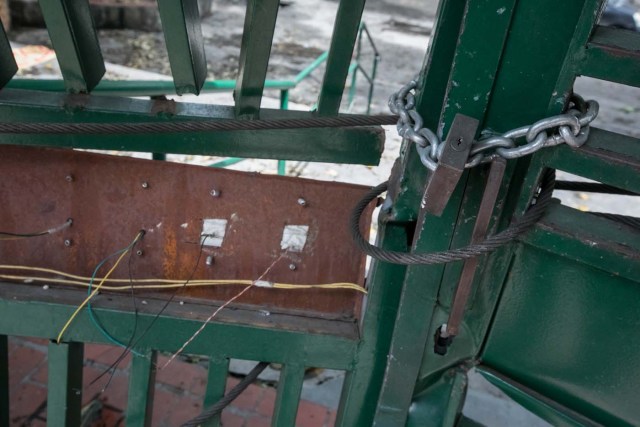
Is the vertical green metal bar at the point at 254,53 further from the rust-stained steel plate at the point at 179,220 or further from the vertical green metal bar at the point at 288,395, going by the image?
the vertical green metal bar at the point at 288,395

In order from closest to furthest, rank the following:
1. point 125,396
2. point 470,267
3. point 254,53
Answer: point 470,267 → point 254,53 → point 125,396

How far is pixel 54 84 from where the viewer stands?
1.77m

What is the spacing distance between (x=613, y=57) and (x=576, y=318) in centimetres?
58

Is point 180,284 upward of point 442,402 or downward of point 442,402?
upward

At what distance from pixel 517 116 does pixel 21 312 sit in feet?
4.37

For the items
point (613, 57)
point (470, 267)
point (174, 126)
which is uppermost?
point (613, 57)

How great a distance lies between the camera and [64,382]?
5.68ft

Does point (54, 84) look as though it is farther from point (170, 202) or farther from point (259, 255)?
point (259, 255)

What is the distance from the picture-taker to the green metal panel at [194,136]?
148cm

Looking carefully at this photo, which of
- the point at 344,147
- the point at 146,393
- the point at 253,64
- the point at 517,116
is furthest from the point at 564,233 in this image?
the point at 146,393

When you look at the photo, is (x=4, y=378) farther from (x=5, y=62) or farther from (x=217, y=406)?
(x=5, y=62)

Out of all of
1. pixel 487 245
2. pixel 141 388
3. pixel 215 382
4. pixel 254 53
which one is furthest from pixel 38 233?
pixel 487 245

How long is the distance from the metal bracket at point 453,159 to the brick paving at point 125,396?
5.82 feet

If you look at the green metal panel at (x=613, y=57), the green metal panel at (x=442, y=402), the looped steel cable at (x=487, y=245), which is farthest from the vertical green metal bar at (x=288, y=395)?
the green metal panel at (x=613, y=57)
